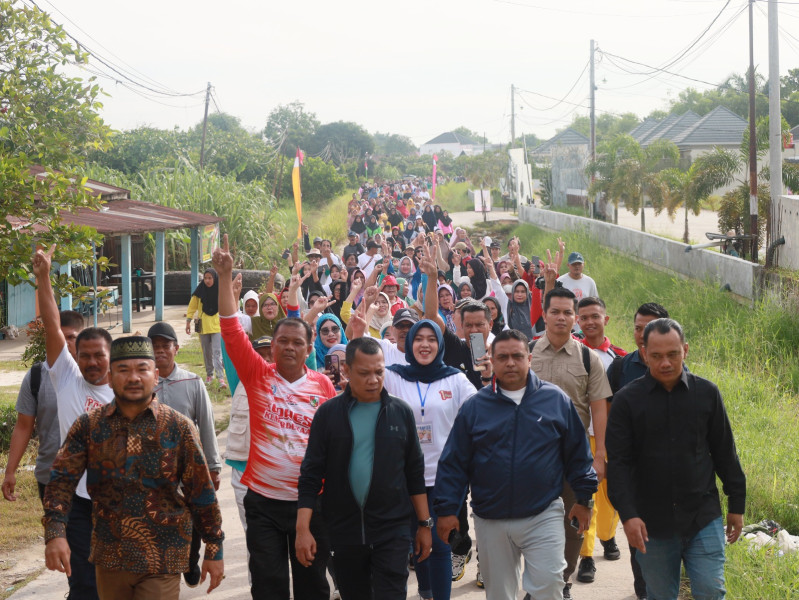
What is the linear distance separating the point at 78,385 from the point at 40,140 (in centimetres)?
399

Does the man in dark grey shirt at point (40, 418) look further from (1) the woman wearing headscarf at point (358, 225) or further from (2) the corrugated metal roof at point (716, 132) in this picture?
(2) the corrugated metal roof at point (716, 132)

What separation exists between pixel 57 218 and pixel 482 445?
423cm

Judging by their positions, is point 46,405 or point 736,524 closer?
point 736,524

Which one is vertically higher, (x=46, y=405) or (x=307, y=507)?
(x=46, y=405)

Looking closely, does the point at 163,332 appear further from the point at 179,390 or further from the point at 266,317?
the point at 266,317

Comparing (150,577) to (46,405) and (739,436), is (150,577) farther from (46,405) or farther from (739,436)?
(739,436)

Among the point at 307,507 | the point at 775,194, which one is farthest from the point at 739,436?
the point at 775,194

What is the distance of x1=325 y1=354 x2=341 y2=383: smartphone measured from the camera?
23.1 feet

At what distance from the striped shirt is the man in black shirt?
1562 millimetres

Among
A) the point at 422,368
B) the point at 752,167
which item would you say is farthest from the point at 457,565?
the point at 752,167

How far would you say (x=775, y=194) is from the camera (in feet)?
59.2

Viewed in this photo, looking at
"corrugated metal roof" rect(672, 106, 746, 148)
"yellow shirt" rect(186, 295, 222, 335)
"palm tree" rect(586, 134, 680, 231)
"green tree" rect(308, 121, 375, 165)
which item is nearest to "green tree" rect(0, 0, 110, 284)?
"yellow shirt" rect(186, 295, 222, 335)

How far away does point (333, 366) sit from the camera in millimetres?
7113

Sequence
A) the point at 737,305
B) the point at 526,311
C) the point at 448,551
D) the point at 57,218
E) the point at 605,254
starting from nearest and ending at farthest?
the point at 448,551 < the point at 57,218 < the point at 526,311 < the point at 737,305 < the point at 605,254
